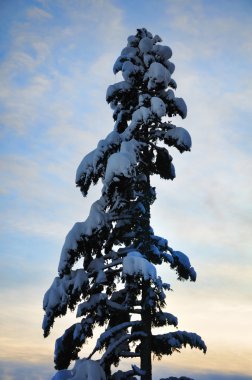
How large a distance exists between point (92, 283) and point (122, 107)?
22.5ft

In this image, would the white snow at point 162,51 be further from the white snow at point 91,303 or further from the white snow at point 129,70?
the white snow at point 91,303

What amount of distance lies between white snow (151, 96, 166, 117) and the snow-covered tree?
34 mm

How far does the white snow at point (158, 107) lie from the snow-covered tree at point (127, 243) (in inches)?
1.3

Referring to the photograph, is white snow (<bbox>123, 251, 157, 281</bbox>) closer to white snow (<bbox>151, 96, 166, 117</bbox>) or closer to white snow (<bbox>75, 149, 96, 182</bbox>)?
white snow (<bbox>75, 149, 96, 182</bbox>)

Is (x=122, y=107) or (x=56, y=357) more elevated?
(x=122, y=107)

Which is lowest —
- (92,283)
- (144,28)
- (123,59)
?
(92,283)

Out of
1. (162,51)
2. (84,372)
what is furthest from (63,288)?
(162,51)

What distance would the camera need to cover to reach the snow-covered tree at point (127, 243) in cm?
1197

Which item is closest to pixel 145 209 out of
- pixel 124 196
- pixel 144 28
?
pixel 124 196

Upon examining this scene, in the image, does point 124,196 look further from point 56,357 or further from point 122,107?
point 56,357

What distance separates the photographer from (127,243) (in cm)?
1462

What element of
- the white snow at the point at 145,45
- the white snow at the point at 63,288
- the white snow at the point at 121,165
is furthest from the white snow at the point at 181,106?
the white snow at the point at 63,288

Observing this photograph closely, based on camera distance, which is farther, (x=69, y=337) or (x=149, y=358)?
(x=69, y=337)

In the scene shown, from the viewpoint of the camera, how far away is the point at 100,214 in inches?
501
